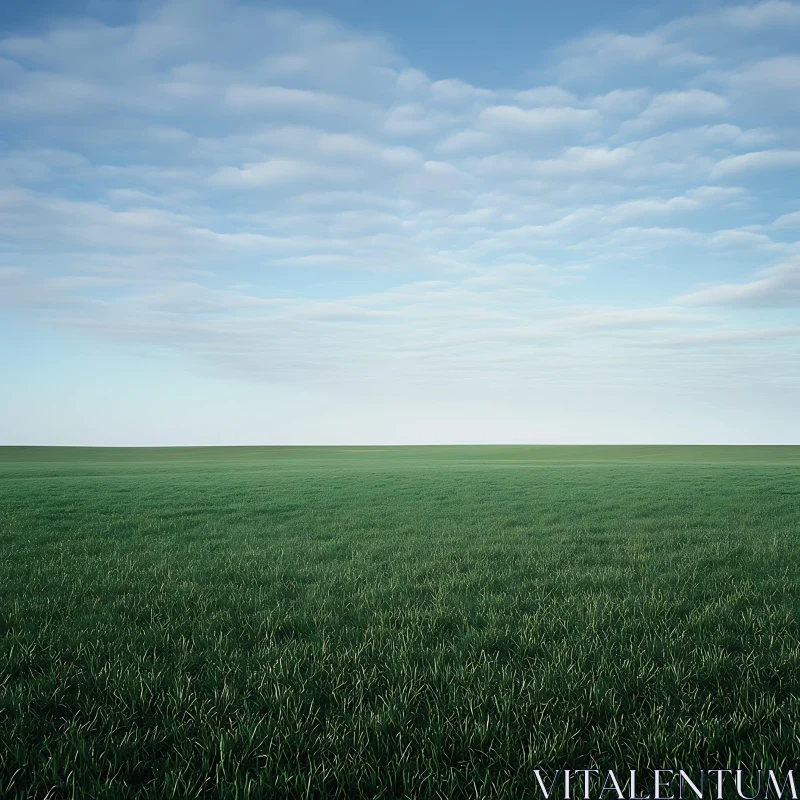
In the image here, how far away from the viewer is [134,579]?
31.4ft

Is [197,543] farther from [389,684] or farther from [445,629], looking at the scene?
[389,684]

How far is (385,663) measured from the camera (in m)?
5.71

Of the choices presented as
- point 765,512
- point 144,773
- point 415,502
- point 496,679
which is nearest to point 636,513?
point 765,512

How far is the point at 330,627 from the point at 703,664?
4396 mm

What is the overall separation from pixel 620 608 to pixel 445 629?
263 cm

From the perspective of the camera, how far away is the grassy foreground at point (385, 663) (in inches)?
162

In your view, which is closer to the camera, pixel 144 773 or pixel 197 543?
pixel 144 773

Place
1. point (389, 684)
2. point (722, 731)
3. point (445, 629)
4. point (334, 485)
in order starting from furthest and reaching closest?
point (334, 485) → point (445, 629) → point (389, 684) → point (722, 731)

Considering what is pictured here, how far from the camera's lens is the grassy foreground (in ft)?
13.5

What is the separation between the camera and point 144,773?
4.07 meters

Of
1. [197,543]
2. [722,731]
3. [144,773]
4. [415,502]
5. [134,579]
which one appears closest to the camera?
[144,773]

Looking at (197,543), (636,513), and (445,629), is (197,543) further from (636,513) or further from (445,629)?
(636,513)

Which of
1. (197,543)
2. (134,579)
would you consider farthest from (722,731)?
(197,543)

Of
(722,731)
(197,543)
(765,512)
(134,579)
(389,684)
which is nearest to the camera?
(722,731)
